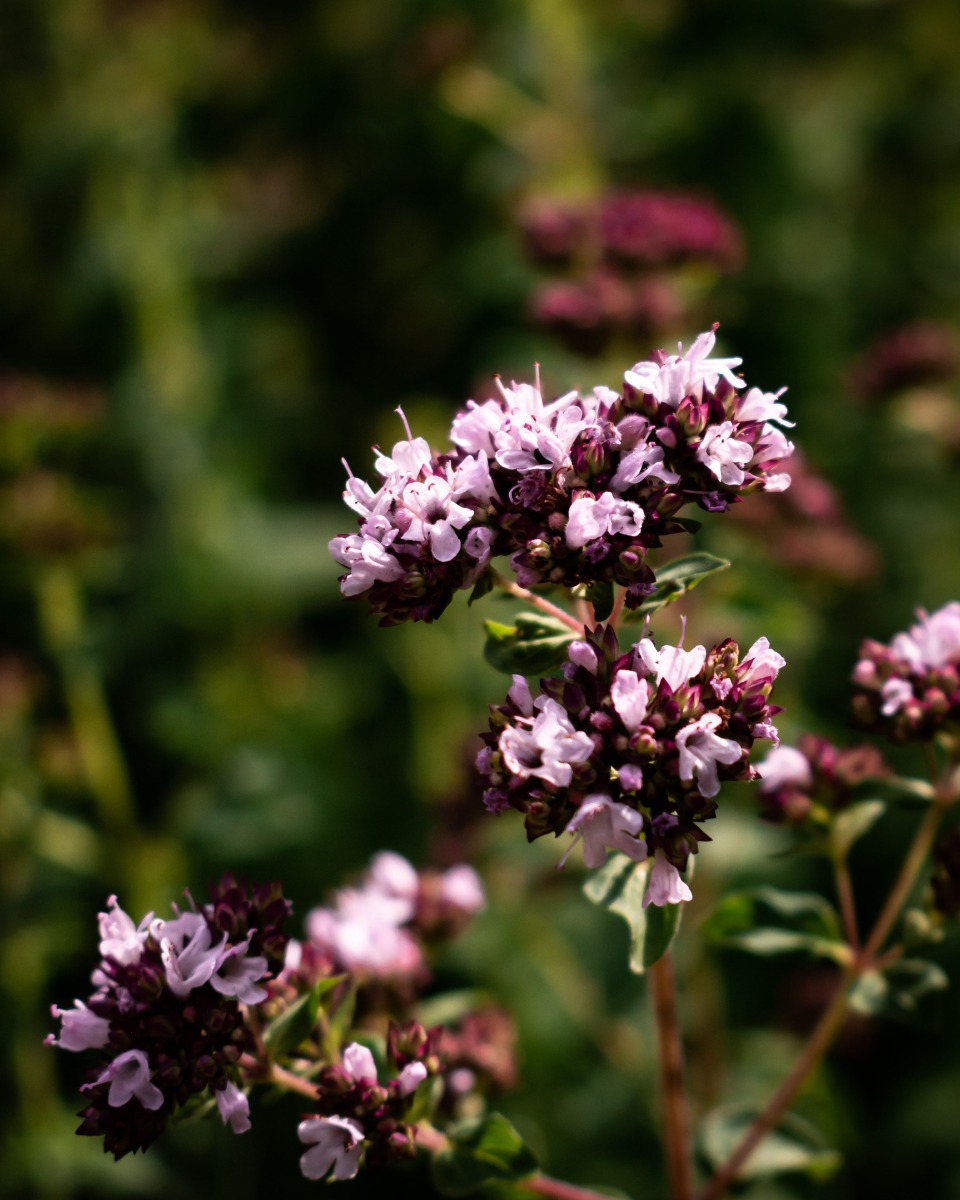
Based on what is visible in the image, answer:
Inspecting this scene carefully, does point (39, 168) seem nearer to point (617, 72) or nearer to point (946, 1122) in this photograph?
point (617, 72)

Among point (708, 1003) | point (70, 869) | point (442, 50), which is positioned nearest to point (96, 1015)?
point (708, 1003)

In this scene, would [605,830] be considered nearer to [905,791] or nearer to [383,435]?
[905,791]

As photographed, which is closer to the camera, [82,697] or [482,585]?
[482,585]

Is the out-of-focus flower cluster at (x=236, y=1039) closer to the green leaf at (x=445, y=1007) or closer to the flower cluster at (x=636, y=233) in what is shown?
the green leaf at (x=445, y=1007)

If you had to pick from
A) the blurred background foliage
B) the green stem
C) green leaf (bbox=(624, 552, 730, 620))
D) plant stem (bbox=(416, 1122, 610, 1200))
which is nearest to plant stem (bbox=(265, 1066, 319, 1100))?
plant stem (bbox=(416, 1122, 610, 1200))

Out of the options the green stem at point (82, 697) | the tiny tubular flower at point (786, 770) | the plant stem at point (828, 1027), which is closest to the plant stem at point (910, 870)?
the plant stem at point (828, 1027)

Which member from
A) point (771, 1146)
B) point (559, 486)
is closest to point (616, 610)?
point (559, 486)
